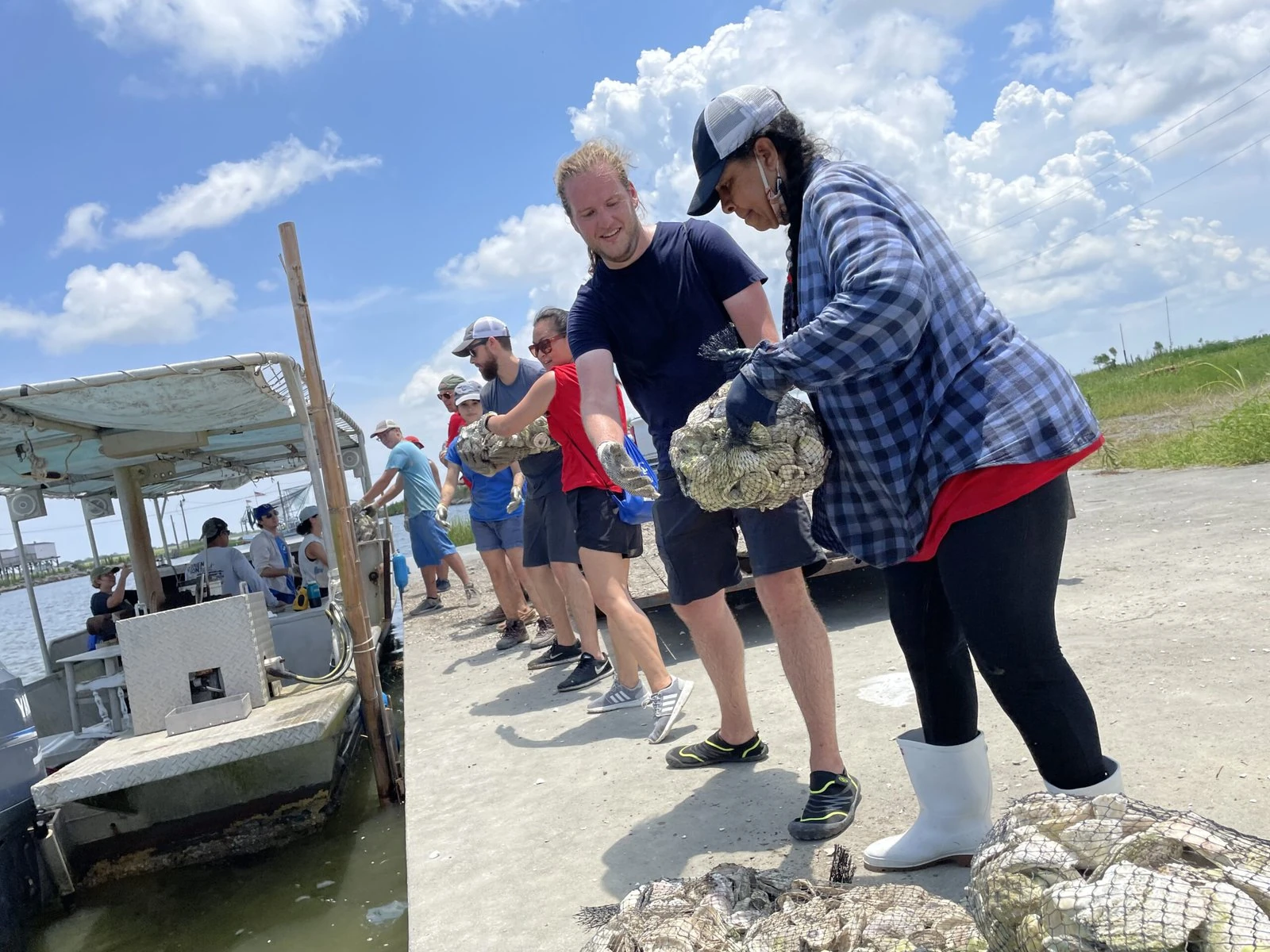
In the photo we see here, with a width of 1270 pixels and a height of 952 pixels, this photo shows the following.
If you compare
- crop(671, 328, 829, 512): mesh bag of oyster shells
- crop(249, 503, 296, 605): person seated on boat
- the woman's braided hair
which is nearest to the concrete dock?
crop(671, 328, 829, 512): mesh bag of oyster shells

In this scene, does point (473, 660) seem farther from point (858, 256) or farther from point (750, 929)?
point (858, 256)

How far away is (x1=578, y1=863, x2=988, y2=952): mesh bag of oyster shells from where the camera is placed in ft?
5.83

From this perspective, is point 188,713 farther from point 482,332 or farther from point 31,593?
point 31,593

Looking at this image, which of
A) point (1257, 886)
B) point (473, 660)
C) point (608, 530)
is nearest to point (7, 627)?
point (473, 660)

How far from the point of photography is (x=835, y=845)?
2535 millimetres

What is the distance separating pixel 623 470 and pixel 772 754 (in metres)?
1.33

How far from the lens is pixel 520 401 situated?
17.4 ft

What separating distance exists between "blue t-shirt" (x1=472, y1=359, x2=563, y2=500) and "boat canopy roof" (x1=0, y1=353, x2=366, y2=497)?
1.00m

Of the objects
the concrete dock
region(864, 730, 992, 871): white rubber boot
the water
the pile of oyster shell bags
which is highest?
the pile of oyster shell bags

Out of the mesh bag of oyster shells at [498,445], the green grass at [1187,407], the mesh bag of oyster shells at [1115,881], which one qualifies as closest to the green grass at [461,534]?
the green grass at [1187,407]

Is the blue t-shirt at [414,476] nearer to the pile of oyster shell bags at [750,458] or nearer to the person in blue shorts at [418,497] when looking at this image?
the person in blue shorts at [418,497]

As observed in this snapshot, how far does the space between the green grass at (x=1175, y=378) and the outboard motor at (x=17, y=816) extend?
56.5 ft

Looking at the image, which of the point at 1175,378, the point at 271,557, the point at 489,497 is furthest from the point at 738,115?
the point at 1175,378

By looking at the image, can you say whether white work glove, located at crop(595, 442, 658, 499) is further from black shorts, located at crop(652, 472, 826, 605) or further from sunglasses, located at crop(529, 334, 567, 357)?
sunglasses, located at crop(529, 334, 567, 357)
